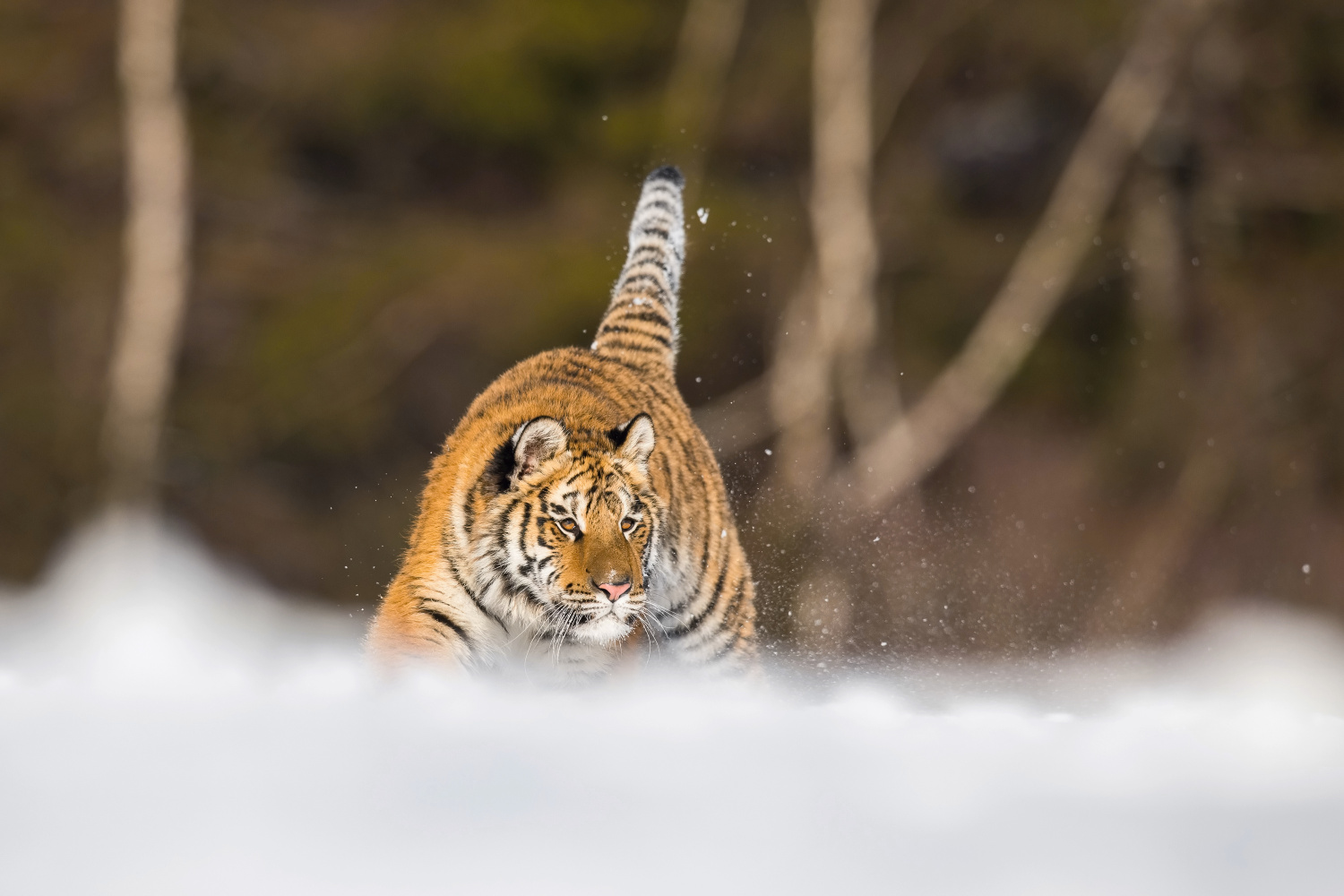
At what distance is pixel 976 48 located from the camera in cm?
1758

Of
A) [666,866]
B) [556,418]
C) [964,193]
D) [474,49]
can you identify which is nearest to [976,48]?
[964,193]

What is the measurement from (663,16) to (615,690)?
46.7 feet

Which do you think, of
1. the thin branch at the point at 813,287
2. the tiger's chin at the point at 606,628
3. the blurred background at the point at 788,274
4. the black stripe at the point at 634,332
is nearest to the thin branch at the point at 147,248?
the blurred background at the point at 788,274

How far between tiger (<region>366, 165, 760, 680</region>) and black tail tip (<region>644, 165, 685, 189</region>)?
142 centimetres

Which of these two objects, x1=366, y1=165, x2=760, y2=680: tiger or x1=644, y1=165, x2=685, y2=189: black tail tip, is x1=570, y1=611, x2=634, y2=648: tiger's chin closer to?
x1=366, y1=165, x2=760, y2=680: tiger

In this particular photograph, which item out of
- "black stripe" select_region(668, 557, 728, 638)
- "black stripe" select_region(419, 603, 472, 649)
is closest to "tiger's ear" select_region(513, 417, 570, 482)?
"black stripe" select_region(419, 603, 472, 649)

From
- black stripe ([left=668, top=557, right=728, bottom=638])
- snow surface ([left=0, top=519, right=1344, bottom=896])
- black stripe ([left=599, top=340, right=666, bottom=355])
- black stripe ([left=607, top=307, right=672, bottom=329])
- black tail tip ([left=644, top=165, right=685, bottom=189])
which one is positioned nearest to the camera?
snow surface ([left=0, top=519, right=1344, bottom=896])

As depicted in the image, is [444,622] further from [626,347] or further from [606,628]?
[626,347]

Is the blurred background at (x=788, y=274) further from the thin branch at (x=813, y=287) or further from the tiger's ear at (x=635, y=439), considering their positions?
the tiger's ear at (x=635, y=439)

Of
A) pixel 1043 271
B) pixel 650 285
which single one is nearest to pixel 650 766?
pixel 650 285

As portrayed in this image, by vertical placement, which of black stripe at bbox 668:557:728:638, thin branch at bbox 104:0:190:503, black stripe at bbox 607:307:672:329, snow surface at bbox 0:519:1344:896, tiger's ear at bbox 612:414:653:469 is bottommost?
snow surface at bbox 0:519:1344:896

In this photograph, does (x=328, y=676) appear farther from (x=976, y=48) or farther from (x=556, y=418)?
(x=976, y=48)

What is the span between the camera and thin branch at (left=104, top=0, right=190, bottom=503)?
52.2ft

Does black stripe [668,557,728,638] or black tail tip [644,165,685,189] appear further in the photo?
black tail tip [644,165,685,189]
